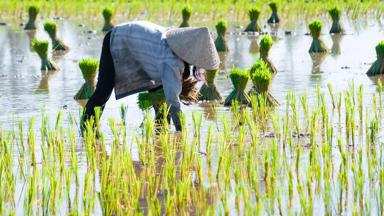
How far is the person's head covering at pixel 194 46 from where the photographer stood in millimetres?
7449

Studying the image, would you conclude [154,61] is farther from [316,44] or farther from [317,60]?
[316,44]

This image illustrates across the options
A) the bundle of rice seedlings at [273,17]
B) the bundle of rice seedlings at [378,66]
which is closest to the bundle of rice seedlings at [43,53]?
the bundle of rice seedlings at [378,66]

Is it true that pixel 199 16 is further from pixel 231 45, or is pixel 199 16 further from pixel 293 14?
pixel 231 45

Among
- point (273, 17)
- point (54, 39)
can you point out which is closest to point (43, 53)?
point (54, 39)

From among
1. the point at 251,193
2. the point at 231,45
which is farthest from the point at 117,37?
the point at 231,45

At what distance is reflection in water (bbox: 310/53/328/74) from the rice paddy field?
0.04 feet

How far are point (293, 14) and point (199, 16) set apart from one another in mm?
1596

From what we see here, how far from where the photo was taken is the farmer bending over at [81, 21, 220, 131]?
7465 mm

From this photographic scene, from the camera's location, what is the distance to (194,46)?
293 inches

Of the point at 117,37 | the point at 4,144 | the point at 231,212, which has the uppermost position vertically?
the point at 117,37

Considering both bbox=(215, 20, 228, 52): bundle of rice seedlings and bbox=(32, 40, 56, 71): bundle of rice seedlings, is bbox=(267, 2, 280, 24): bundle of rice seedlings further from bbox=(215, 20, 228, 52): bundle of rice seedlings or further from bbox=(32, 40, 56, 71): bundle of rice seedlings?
bbox=(32, 40, 56, 71): bundle of rice seedlings

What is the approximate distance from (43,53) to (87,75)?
2.38 meters

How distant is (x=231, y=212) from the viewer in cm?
602

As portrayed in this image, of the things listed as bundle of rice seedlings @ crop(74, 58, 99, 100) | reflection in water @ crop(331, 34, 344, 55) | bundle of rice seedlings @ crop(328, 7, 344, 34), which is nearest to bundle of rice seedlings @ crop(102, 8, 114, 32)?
bundle of rice seedlings @ crop(328, 7, 344, 34)
